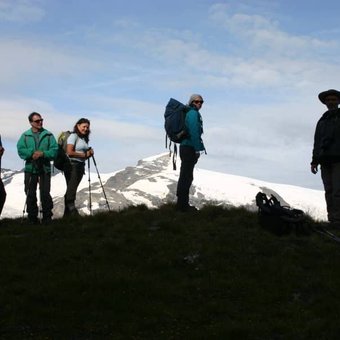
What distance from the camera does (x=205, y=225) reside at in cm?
1523

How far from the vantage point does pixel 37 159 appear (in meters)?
16.0

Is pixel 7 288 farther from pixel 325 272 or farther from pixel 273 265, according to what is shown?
pixel 325 272

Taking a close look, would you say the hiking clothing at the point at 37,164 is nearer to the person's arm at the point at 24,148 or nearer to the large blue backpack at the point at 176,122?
the person's arm at the point at 24,148

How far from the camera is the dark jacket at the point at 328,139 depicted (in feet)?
48.0

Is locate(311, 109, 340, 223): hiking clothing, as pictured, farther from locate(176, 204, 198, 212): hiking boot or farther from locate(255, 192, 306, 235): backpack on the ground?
locate(176, 204, 198, 212): hiking boot

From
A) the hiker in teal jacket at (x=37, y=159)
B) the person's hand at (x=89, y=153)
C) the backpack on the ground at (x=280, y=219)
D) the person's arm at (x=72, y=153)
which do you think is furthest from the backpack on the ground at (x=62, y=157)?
the backpack on the ground at (x=280, y=219)

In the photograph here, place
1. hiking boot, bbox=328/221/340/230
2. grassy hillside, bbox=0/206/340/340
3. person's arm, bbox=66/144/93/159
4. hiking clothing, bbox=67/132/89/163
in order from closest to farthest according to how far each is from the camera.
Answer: grassy hillside, bbox=0/206/340/340 < hiking boot, bbox=328/221/340/230 < person's arm, bbox=66/144/93/159 < hiking clothing, bbox=67/132/89/163

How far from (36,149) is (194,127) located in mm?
4363

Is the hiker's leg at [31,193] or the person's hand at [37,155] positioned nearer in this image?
the person's hand at [37,155]

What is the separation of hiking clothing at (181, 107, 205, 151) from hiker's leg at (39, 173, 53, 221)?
4019 mm

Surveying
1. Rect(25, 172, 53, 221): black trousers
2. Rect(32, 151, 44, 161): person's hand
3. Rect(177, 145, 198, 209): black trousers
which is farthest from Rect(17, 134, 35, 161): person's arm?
Rect(177, 145, 198, 209): black trousers

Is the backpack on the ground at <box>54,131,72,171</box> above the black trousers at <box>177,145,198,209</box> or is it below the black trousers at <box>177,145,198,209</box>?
above

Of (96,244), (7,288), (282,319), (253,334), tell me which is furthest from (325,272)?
(7,288)

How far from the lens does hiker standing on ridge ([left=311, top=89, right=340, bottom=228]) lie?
14.7 metres
